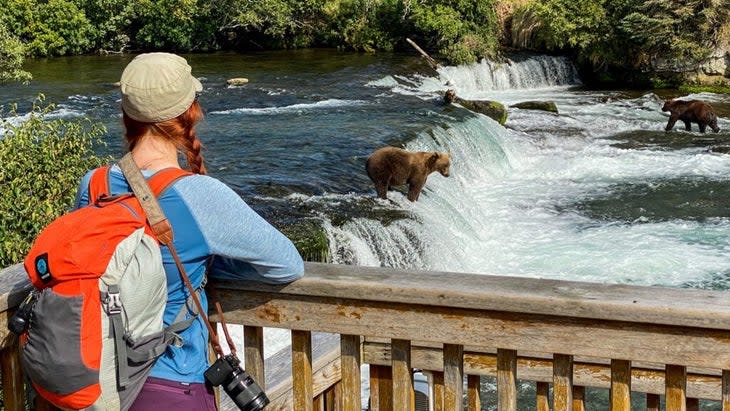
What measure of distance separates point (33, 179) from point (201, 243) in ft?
16.6

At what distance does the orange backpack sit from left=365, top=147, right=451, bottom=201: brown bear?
9.53 metres

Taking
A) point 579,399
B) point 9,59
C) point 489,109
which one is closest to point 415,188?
point 9,59

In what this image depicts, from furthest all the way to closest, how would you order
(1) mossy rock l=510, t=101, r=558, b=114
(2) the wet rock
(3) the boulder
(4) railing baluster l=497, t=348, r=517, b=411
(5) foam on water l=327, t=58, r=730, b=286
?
(3) the boulder
(1) mossy rock l=510, t=101, r=558, b=114
(2) the wet rock
(5) foam on water l=327, t=58, r=730, b=286
(4) railing baluster l=497, t=348, r=517, b=411

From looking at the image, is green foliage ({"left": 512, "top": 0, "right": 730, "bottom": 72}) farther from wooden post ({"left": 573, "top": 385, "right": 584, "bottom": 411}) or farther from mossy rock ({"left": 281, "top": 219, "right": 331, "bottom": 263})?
wooden post ({"left": 573, "top": 385, "right": 584, "bottom": 411})

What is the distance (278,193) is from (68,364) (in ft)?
31.6

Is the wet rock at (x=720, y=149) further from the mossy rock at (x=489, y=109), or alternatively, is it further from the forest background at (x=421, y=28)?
the forest background at (x=421, y=28)

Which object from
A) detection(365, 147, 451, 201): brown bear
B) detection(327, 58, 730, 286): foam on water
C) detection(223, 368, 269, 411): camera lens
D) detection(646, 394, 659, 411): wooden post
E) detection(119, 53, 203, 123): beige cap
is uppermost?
detection(119, 53, 203, 123): beige cap

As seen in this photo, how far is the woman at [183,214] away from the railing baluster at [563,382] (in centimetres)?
81

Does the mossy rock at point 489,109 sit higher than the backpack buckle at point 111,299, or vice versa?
the backpack buckle at point 111,299

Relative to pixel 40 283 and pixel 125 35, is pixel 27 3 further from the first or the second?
pixel 40 283

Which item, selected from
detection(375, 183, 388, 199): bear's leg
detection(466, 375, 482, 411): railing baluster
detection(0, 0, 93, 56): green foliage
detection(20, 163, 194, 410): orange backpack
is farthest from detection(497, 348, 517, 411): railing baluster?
detection(0, 0, 93, 56): green foliage

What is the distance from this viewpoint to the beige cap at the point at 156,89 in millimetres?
2457

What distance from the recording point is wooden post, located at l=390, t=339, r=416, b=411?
2750 millimetres

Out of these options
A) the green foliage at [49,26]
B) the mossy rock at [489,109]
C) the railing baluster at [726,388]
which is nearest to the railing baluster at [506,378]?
the railing baluster at [726,388]
